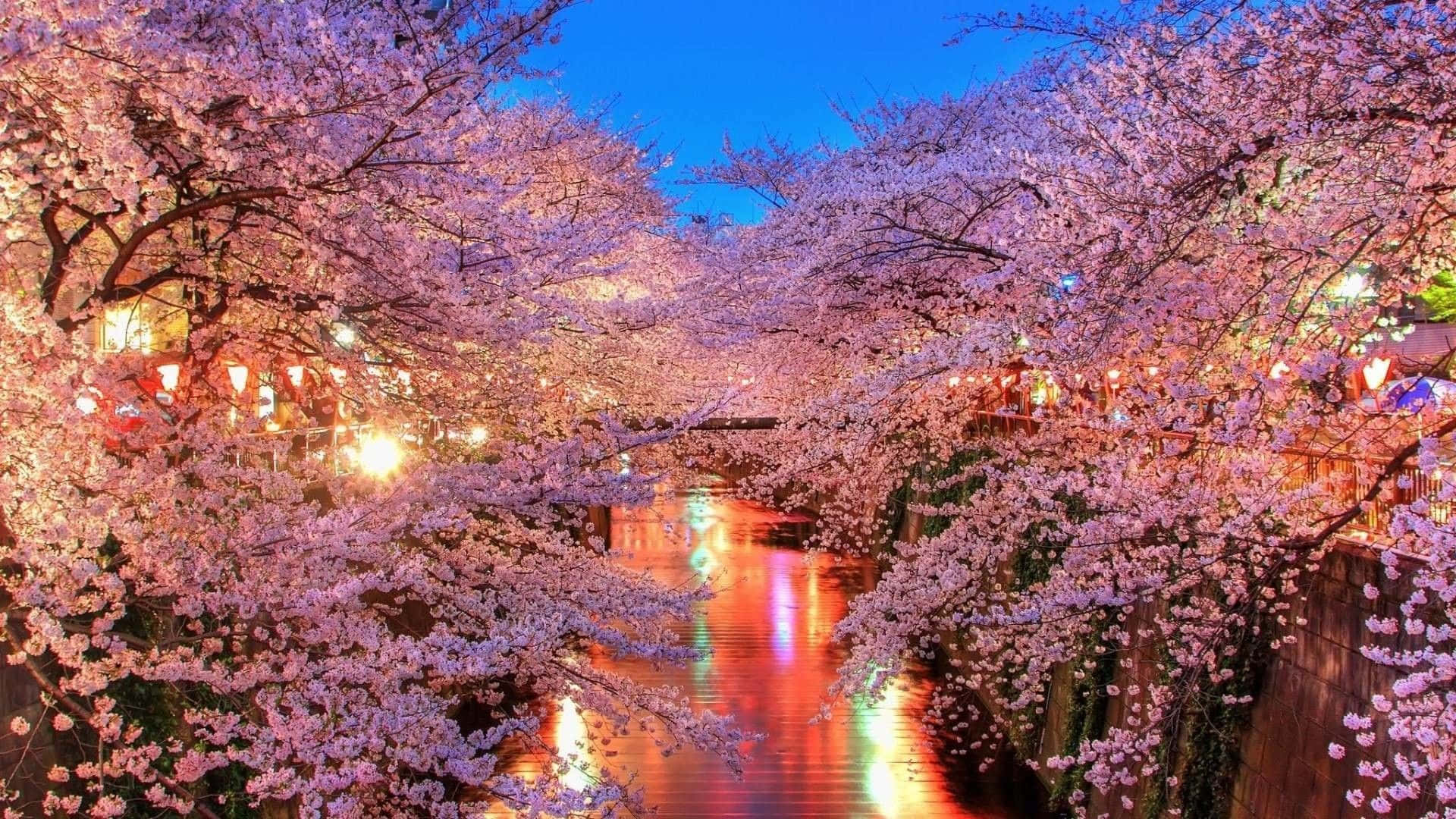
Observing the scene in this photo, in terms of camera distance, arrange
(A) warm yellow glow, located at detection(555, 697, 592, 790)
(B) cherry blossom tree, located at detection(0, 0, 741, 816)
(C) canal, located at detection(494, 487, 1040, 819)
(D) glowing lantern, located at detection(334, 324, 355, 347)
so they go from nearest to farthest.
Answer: (B) cherry blossom tree, located at detection(0, 0, 741, 816) → (D) glowing lantern, located at detection(334, 324, 355, 347) → (C) canal, located at detection(494, 487, 1040, 819) → (A) warm yellow glow, located at detection(555, 697, 592, 790)

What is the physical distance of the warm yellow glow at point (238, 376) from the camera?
8.75 metres

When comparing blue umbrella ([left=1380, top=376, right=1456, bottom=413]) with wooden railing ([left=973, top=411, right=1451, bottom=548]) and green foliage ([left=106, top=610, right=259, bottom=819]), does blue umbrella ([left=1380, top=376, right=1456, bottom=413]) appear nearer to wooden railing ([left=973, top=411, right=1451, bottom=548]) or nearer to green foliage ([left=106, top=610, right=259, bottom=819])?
wooden railing ([left=973, top=411, right=1451, bottom=548])

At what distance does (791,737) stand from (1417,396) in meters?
9.58

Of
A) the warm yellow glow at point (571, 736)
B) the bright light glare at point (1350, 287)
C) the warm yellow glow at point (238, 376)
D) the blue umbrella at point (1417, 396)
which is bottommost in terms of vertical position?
the warm yellow glow at point (571, 736)

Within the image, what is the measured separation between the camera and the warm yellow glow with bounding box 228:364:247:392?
8.75m

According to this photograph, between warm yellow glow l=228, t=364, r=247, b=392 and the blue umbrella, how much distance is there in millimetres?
7872

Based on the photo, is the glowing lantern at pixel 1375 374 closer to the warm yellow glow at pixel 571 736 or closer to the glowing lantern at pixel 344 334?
the glowing lantern at pixel 344 334

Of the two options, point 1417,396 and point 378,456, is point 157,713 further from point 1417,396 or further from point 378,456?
point 1417,396

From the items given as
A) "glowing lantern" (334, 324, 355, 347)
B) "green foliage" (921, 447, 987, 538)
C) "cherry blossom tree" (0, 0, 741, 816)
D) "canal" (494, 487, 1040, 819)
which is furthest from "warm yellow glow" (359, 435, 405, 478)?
"green foliage" (921, 447, 987, 538)

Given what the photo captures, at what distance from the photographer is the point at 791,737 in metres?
13.1

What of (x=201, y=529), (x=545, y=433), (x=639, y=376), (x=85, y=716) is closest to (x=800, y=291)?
(x=639, y=376)

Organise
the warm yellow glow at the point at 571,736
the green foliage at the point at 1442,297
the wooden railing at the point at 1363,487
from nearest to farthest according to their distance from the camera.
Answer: the wooden railing at the point at 1363,487
the warm yellow glow at the point at 571,736
the green foliage at the point at 1442,297

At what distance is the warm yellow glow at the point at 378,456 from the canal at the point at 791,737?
2033 mm

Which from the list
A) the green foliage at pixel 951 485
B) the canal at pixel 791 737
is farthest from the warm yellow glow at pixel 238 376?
the green foliage at pixel 951 485
